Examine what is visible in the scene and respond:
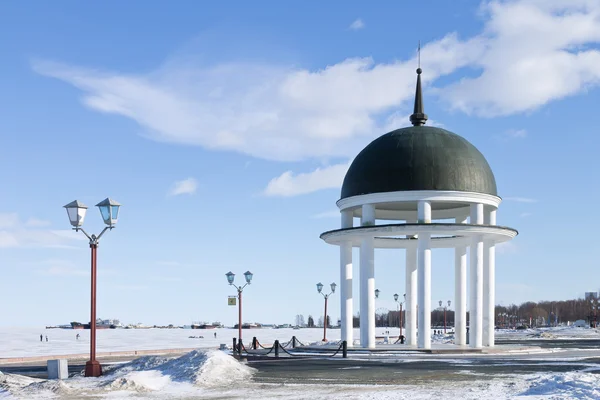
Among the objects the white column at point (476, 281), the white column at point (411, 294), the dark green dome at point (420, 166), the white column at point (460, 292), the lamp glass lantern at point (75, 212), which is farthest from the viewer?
the white column at point (411, 294)

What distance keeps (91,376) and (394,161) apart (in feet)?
71.2

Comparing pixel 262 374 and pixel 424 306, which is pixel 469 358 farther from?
pixel 262 374

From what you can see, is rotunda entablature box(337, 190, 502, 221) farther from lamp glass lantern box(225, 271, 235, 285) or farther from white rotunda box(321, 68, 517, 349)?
lamp glass lantern box(225, 271, 235, 285)

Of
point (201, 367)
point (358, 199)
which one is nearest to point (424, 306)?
point (358, 199)

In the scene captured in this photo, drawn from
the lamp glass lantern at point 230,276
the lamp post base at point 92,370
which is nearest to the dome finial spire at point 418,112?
the lamp glass lantern at point 230,276

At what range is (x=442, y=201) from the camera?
137ft

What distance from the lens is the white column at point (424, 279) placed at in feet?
136

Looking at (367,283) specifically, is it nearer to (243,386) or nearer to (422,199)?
(422,199)

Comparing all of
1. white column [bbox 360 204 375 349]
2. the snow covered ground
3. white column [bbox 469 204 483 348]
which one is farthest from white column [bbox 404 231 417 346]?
the snow covered ground

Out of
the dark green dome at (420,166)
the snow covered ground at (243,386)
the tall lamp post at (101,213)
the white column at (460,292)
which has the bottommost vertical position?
the snow covered ground at (243,386)

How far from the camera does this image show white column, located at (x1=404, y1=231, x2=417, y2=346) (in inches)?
1922

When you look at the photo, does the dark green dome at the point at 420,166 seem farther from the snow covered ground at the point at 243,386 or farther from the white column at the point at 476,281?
the snow covered ground at the point at 243,386

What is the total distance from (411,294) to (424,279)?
26.6 feet

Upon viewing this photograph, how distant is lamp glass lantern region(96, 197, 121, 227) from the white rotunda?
60.9 ft
